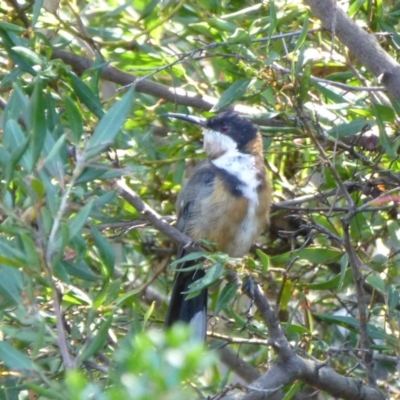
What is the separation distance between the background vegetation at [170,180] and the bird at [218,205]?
0.09m

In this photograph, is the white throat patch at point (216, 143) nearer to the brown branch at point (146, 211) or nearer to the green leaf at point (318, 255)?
the green leaf at point (318, 255)

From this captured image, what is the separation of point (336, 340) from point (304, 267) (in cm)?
64

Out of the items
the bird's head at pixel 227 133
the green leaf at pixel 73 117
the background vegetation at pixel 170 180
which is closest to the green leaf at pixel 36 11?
the background vegetation at pixel 170 180

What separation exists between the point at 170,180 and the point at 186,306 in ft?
2.21

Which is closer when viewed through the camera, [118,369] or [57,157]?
[118,369]

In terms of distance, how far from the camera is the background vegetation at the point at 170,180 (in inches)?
84.7

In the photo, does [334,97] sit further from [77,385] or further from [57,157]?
[77,385]

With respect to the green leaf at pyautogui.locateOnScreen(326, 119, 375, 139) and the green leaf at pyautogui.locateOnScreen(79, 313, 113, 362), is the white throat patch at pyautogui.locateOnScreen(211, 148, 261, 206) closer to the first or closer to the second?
the green leaf at pyautogui.locateOnScreen(326, 119, 375, 139)

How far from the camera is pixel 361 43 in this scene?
3.38 metres

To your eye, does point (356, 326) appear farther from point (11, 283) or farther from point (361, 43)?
point (11, 283)

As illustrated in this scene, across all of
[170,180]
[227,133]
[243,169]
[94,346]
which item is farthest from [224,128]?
[94,346]

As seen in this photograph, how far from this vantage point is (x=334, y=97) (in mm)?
3580

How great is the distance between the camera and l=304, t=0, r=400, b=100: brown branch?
3.34 metres

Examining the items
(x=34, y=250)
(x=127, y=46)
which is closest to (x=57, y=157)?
(x=34, y=250)
